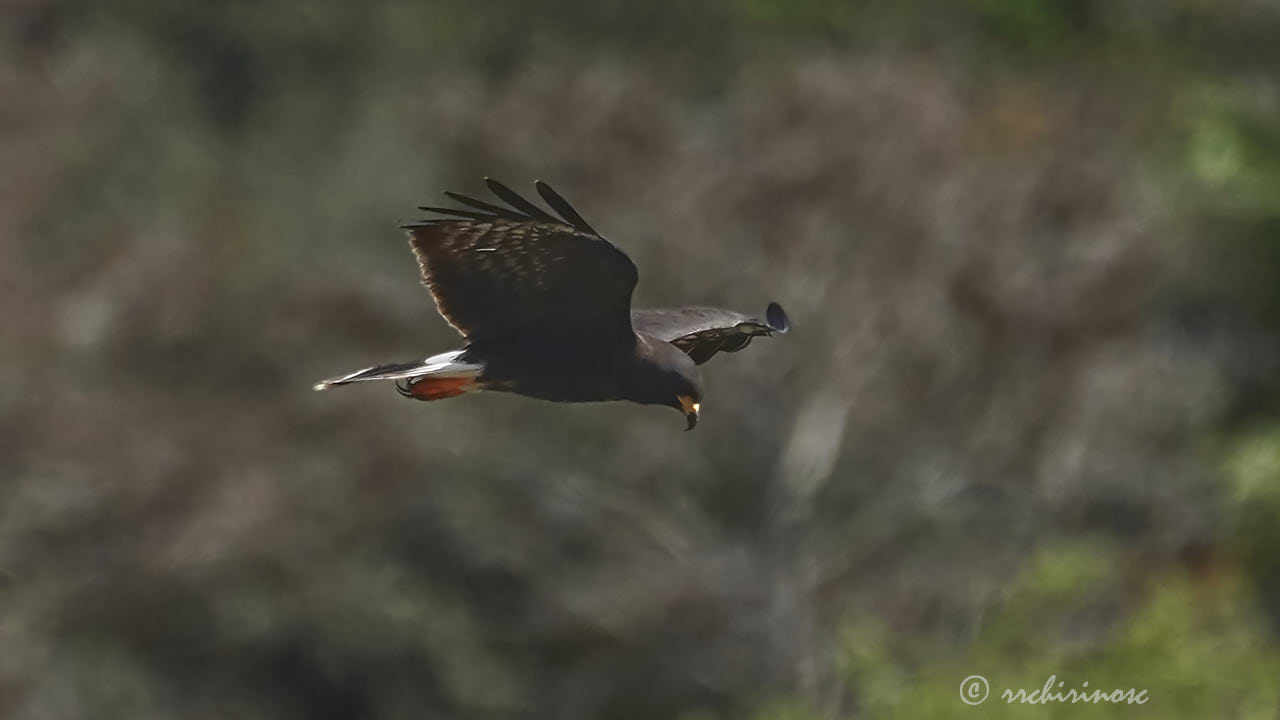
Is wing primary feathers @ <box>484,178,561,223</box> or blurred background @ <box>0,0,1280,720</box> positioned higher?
blurred background @ <box>0,0,1280,720</box>

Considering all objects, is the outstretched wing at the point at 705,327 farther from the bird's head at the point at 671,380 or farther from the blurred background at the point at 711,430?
the blurred background at the point at 711,430

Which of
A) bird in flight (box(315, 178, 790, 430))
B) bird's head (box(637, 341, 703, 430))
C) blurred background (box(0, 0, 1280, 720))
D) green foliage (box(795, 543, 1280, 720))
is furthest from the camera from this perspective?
blurred background (box(0, 0, 1280, 720))

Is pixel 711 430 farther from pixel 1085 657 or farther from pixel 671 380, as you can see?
pixel 671 380

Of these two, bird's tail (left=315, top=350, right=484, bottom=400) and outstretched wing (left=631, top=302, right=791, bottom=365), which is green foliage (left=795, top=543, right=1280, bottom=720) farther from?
bird's tail (left=315, top=350, right=484, bottom=400)

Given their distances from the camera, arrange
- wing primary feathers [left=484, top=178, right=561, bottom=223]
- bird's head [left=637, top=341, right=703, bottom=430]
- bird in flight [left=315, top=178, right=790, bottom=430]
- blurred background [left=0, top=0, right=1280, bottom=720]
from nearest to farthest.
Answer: wing primary feathers [left=484, top=178, right=561, bottom=223] < bird in flight [left=315, top=178, right=790, bottom=430] < bird's head [left=637, top=341, right=703, bottom=430] < blurred background [left=0, top=0, right=1280, bottom=720]

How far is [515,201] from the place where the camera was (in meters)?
7.03

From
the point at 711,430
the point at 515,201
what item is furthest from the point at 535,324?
the point at 711,430

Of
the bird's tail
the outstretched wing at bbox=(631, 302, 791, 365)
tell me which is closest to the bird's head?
the outstretched wing at bbox=(631, 302, 791, 365)

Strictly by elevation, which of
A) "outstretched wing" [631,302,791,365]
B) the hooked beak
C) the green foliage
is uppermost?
the green foliage

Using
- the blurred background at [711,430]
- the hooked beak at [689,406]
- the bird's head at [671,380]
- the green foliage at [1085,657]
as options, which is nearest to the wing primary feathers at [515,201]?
the bird's head at [671,380]

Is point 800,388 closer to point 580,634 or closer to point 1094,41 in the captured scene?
point 580,634

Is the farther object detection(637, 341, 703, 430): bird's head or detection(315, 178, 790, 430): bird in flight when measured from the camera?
detection(637, 341, 703, 430): bird's head

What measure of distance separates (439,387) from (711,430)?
10.1 m

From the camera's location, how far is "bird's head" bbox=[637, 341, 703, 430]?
25.8 feet
